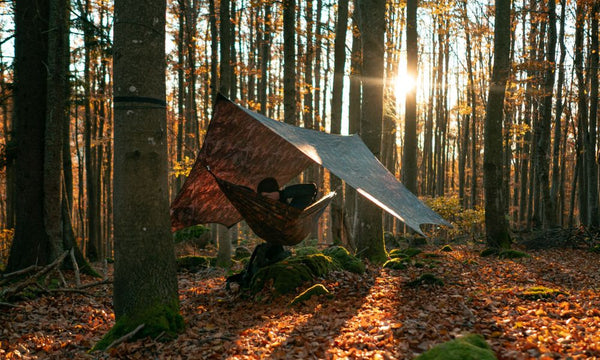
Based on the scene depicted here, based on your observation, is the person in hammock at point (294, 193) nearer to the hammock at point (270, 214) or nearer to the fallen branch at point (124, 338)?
the hammock at point (270, 214)

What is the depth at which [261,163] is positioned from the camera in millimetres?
5957

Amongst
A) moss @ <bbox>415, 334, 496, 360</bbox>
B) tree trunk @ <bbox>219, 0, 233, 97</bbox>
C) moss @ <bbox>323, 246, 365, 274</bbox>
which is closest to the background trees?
tree trunk @ <bbox>219, 0, 233, 97</bbox>

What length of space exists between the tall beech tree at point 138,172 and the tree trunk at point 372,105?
409cm

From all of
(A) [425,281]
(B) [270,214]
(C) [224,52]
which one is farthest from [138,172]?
(C) [224,52]

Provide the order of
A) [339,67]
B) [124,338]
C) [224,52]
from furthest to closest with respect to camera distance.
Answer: [339,67] < [224,52] < [124,338]

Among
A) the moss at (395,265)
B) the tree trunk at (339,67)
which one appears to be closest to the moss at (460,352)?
the moss at (395,265)

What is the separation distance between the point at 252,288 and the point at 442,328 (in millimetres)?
Result: 2546

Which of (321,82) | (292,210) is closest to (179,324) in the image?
(292,210)

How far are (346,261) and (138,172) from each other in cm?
371

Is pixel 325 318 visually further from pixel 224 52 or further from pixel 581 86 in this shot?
pixel 581 86

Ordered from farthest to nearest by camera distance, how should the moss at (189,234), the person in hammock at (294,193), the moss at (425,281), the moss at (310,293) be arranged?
the moss at (189,234), the moss at (425,281), the person in hammock at (294,193), the moss at (310,293)

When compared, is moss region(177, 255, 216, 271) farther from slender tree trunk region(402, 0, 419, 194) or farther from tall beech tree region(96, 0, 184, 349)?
tall beech tree region(96, 0, 184, 349)

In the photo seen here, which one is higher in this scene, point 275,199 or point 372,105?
point 372,105

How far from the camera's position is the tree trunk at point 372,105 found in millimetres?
6977
